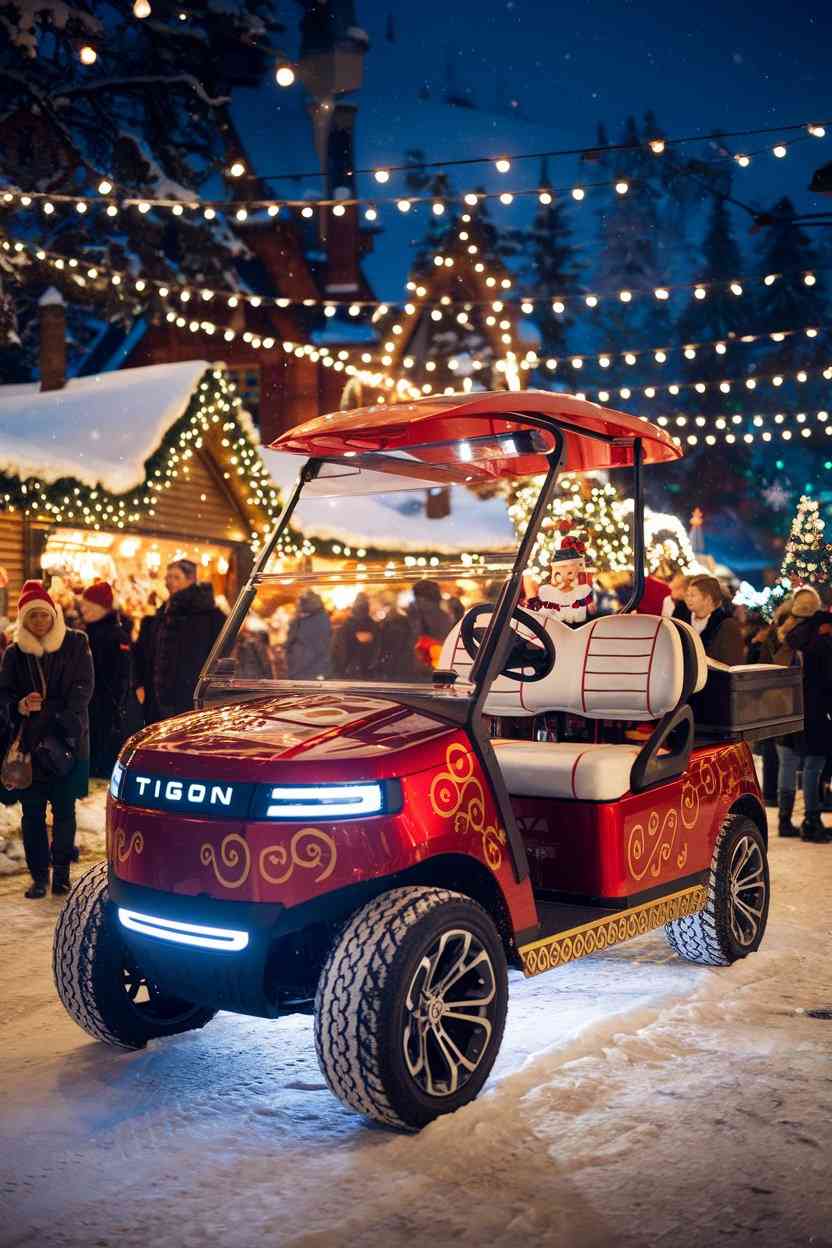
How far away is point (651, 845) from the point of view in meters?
5.29

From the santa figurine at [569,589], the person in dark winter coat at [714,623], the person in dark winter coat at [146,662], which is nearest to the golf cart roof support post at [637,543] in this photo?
the santa figurine at [569,589]

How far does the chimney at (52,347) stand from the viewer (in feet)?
58.6

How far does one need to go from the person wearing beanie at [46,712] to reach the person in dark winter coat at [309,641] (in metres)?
2.97

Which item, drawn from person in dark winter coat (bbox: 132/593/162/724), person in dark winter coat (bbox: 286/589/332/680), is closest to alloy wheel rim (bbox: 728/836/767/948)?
person in dark winter coat (bbox: 286/589/332/680)

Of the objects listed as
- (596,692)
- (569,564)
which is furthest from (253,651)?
(569,564)

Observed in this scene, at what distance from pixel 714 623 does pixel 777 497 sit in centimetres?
5532

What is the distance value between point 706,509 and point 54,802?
53375 mm

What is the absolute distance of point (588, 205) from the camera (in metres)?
136

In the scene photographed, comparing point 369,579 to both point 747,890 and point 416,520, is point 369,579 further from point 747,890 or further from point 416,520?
point 747,890

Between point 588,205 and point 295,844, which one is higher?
point 588,205

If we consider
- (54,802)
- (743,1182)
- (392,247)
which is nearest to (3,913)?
(54,802)

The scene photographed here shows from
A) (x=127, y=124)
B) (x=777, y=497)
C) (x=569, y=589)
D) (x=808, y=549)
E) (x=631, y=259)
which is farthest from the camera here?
(x=631, y=259)

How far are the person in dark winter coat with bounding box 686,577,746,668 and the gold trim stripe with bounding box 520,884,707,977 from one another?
11.3ft

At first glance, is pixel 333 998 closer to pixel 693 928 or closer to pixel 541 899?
pixel 541 899
